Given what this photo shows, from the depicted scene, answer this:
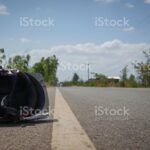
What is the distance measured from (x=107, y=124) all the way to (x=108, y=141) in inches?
76.7

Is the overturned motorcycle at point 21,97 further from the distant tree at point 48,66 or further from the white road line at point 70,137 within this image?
the distant tree at point 48,66

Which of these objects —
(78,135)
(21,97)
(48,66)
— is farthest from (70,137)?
(48,66)

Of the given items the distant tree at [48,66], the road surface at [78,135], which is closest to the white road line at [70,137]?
the road surface at [78,135]

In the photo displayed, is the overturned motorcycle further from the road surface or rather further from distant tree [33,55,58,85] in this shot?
distant tree [33,55,58,85]

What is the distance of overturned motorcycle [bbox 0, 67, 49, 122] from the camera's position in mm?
7160

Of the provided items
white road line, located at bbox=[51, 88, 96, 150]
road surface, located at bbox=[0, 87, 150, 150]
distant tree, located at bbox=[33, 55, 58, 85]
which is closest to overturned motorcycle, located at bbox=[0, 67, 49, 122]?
road surface, located at bbox=[0, 87, 150, 150]

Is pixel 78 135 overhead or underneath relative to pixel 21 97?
underneath

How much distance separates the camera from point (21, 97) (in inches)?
293

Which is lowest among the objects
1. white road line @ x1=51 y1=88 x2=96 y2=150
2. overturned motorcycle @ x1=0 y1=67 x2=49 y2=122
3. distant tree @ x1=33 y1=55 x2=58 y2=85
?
white road line @ x1=51 y1=88 x2=96 y2=150

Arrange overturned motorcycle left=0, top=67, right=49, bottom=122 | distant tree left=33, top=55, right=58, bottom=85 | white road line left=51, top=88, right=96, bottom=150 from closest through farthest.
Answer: white road line left=51, top=88, right=96, bottom=150, overturned motorcycle left=0, top=67, right=49, bottom=122, distant tree left=33, top=55, right=58, bottom=85

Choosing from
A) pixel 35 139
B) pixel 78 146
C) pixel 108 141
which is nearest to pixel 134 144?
pixel 108 141

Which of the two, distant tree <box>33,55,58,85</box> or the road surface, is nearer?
the road surface

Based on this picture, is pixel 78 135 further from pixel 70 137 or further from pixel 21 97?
pixel 21 97

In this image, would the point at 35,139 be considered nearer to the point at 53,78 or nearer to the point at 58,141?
the point at 58,141
